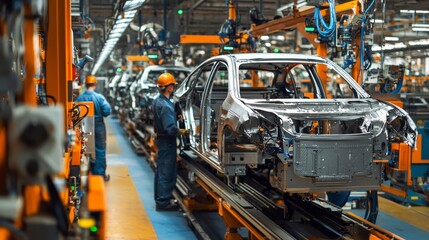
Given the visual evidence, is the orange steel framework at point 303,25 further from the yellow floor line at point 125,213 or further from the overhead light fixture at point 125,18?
the yellow floor line at point 125,213

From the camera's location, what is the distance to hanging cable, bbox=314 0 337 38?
6918 millimetres

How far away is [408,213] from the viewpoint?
749cm

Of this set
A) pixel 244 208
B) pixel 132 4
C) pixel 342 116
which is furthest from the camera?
pixel 132 4

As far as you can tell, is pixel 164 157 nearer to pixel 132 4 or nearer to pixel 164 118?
pixel 164 118

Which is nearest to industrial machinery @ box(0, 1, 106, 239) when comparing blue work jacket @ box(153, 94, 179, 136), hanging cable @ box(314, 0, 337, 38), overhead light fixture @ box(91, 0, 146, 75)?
blue work jacket @ box(153, 94, 179, 136)

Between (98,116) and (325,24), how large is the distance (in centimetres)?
405

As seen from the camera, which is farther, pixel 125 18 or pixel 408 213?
pixel 125 18

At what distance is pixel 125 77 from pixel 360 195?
1303cm

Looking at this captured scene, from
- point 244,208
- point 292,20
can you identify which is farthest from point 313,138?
point 292,20

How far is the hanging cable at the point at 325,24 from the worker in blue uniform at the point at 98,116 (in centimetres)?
380

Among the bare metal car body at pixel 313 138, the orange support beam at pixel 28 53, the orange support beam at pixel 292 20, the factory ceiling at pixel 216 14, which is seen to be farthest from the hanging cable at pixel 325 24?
the factory ceiling at pixel 216 14

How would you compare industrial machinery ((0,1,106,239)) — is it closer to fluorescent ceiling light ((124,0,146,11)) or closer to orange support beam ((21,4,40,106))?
orange support beam ((21,4,40,106))

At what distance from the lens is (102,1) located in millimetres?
17016

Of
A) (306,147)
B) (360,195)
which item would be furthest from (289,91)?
(306,147)
